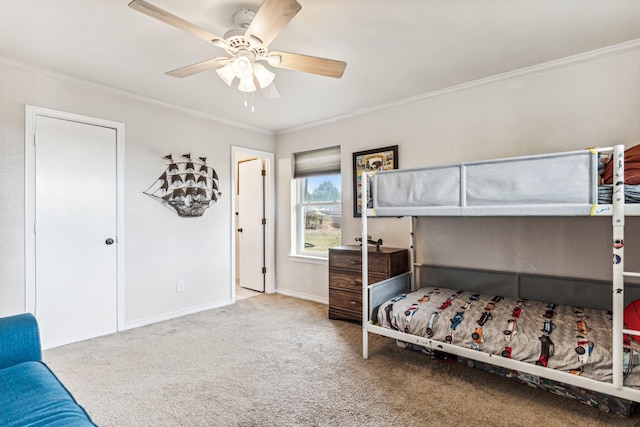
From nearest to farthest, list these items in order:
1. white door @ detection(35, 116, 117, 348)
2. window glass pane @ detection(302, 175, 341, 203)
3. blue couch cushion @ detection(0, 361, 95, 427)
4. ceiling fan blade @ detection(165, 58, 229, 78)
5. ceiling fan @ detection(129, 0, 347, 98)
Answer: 1. blue couch cushion @ detection(0, 361, 95, 427)
2. ceiling fan @ detection(129, 0, 347, 98)
3. ceiling fan blade @ detection(165, 58, 229, 78)
4. white door @ detection(35, 116, 117, 348)
5. window glass pane @ detection(302, 175, 341, 203)

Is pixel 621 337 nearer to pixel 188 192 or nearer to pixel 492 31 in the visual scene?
pixel 492 31

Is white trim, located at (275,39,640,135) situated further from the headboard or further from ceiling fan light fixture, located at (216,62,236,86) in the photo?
ceiling fan light fixture, located at (216,62,236,86)

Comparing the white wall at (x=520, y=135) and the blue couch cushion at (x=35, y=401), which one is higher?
the white wall at (x=520, y=135)

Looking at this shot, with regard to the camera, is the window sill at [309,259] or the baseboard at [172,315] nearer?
the baseboard at [172,315]

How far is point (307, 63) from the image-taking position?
2.04 meters

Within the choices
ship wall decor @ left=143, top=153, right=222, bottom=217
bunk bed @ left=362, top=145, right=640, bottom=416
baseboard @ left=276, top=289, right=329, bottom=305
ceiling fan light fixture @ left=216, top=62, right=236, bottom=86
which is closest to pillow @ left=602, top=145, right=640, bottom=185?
bunk bed @ left=362, top=145, right=640, bottom=416

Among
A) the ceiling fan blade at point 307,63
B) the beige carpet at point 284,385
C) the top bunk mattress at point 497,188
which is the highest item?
the ceiling fan blade at point 307,63

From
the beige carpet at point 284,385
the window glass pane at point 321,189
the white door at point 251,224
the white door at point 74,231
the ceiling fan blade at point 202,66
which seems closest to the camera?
the beige carpet at point 284,385

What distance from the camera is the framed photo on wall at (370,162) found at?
3.69 meters

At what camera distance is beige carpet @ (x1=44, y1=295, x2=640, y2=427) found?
1.91 metres

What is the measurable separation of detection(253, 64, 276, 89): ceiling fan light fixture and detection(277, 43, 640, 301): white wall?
194cm

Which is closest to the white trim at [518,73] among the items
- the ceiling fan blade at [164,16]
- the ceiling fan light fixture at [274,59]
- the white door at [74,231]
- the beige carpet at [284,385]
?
the ceiling fan light fixture at [274,59]

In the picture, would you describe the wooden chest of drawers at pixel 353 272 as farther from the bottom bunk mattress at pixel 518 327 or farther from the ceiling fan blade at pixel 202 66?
the ceiling fan blade at pixel 202 66

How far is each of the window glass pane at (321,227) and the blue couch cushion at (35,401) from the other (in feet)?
10.7
